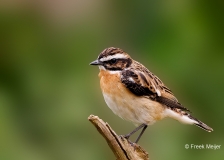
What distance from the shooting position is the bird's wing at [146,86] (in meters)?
6.64

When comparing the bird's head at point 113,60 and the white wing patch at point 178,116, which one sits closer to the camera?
the bird's head at point 113,60

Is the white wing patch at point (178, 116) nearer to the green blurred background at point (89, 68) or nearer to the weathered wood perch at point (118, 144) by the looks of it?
the weathered wood perch at point (118, 144)

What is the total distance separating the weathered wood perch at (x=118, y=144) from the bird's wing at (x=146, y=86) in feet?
1.49

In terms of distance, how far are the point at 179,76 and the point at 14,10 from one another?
1.88 m

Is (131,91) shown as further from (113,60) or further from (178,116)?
(178,116)

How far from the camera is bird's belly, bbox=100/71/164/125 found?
6.55 metres

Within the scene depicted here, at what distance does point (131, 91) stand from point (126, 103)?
0.42 ft

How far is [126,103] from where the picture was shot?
654 cm

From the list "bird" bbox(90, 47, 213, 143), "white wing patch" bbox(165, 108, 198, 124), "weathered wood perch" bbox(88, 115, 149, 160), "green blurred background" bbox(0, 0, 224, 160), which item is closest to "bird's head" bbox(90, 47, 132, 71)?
"bird" bbox(90, 47, 213, 143)

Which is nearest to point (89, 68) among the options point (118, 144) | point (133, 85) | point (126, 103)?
point (133, 85)

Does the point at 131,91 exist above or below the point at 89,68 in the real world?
below


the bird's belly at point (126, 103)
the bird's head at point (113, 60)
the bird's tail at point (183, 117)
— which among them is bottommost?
the bird's tail at point (183, 117)

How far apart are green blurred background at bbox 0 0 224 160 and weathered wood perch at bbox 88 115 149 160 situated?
44.6 inches

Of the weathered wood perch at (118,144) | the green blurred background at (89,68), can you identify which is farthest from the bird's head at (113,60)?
the green blurred background at (89,68)
